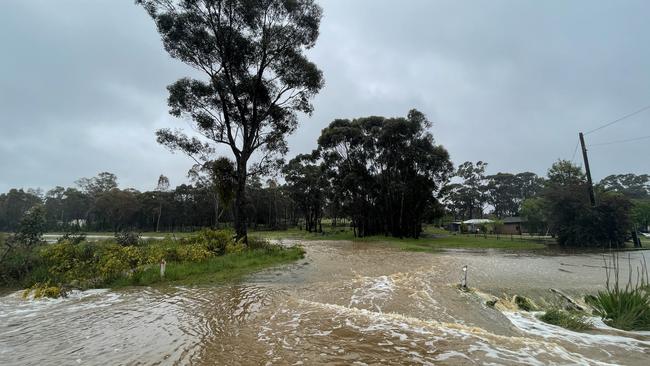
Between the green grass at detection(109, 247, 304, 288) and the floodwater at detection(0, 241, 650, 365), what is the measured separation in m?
0.95

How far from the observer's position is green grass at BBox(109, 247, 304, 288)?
30.7ft

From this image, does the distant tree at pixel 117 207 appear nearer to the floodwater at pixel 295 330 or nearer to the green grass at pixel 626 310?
the floodwater at pixel 295 330

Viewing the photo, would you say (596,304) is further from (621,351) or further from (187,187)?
(187,187)

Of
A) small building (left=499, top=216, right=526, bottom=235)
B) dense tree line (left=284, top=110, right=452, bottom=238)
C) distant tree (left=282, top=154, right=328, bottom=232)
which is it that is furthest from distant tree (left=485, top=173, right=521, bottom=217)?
distant tree (left=282, top=154, right=328, bottom=232)

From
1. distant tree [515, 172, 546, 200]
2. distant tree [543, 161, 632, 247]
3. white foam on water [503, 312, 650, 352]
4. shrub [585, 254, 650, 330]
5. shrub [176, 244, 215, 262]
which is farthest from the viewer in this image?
distant tree [515, 172, 546, 200]

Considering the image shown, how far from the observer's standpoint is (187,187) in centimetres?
6838

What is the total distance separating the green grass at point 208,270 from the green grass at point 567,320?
27.2ft

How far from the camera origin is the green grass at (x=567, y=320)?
5.48 m

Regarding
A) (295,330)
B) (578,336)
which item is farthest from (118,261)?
(578,336)

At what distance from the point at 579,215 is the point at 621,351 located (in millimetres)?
31478

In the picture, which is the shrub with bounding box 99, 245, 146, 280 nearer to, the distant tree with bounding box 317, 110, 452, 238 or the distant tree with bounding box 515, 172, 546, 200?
the distant tree with bounding box 317, 110, 452, 238

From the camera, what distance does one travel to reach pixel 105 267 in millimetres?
9648

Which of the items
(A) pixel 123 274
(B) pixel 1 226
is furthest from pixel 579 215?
(B) pixel 1 226

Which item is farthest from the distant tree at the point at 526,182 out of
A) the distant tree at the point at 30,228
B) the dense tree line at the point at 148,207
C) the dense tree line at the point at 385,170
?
the distant tree at the point at 30,228
